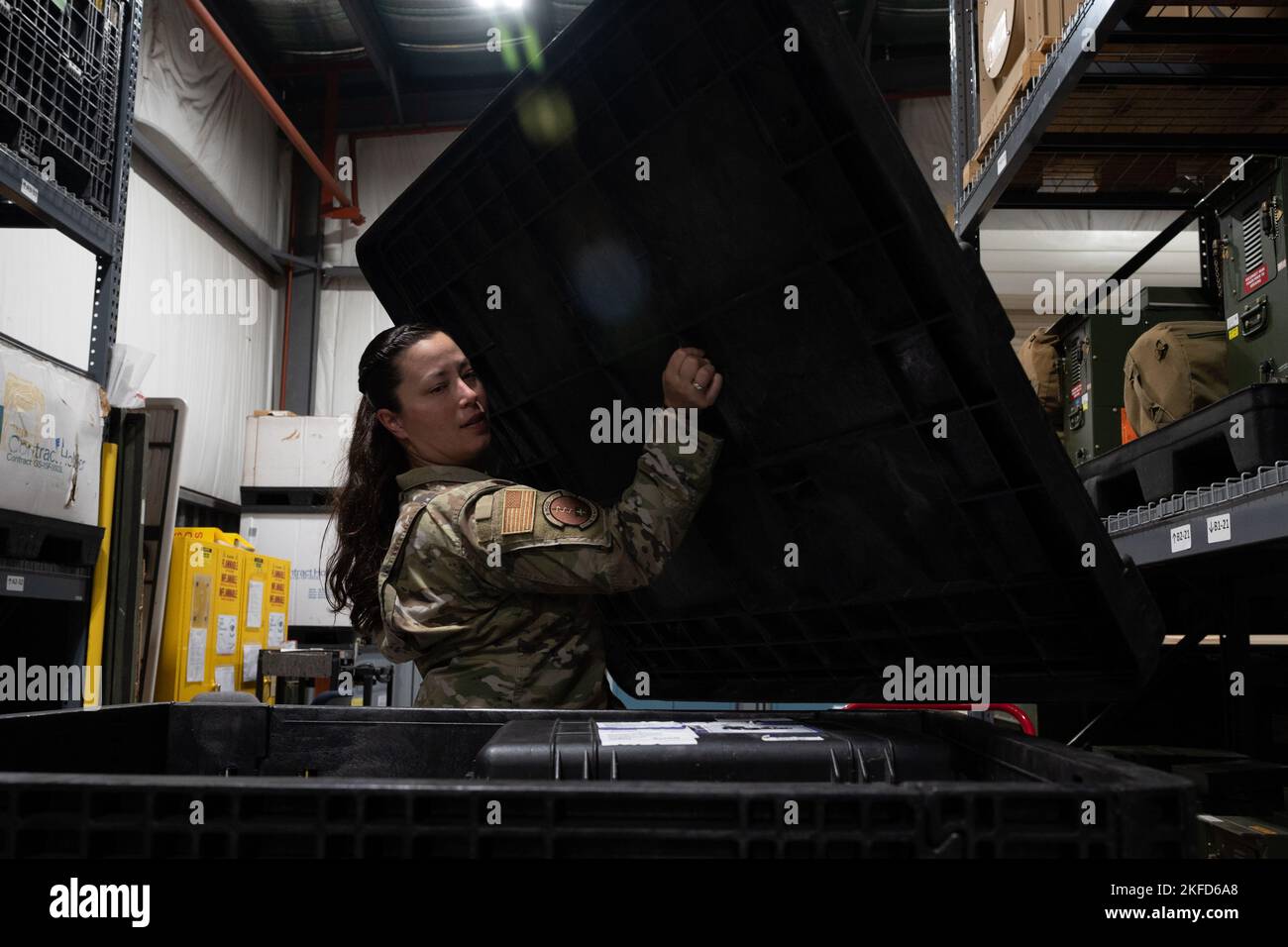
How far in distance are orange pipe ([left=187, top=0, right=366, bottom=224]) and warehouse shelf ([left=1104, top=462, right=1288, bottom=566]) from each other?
25.9 feet

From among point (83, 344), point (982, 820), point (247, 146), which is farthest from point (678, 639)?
point (247, 146)

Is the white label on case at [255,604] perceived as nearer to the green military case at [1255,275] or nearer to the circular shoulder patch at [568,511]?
the circular shoulder patch at [568,511]

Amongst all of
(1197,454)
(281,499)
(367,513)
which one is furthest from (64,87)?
(281,499)

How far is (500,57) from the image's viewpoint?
9984mm

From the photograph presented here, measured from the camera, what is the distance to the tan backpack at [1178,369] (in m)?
2.49

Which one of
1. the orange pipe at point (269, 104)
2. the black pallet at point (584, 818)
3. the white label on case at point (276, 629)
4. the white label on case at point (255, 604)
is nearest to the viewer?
the black pallet at point (584, 818)

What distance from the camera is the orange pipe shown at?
7.84 metres

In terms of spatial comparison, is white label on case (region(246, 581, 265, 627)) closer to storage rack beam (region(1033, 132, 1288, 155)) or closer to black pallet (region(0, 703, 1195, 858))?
storage rack beam (region(1033, 132, 1288, 155))

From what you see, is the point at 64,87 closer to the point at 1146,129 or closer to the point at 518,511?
A: the point at 518,511

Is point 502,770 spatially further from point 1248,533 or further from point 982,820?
point 1248,533

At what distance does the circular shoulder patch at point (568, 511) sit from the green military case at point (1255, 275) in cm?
155

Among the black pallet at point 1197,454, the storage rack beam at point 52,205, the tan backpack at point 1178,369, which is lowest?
the black pallet at point 1197,454

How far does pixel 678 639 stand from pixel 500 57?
9.18 meters

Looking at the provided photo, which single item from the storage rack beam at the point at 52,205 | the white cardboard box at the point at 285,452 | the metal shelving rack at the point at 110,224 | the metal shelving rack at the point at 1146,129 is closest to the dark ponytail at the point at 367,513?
the storage rack beam at the point at 52,205
